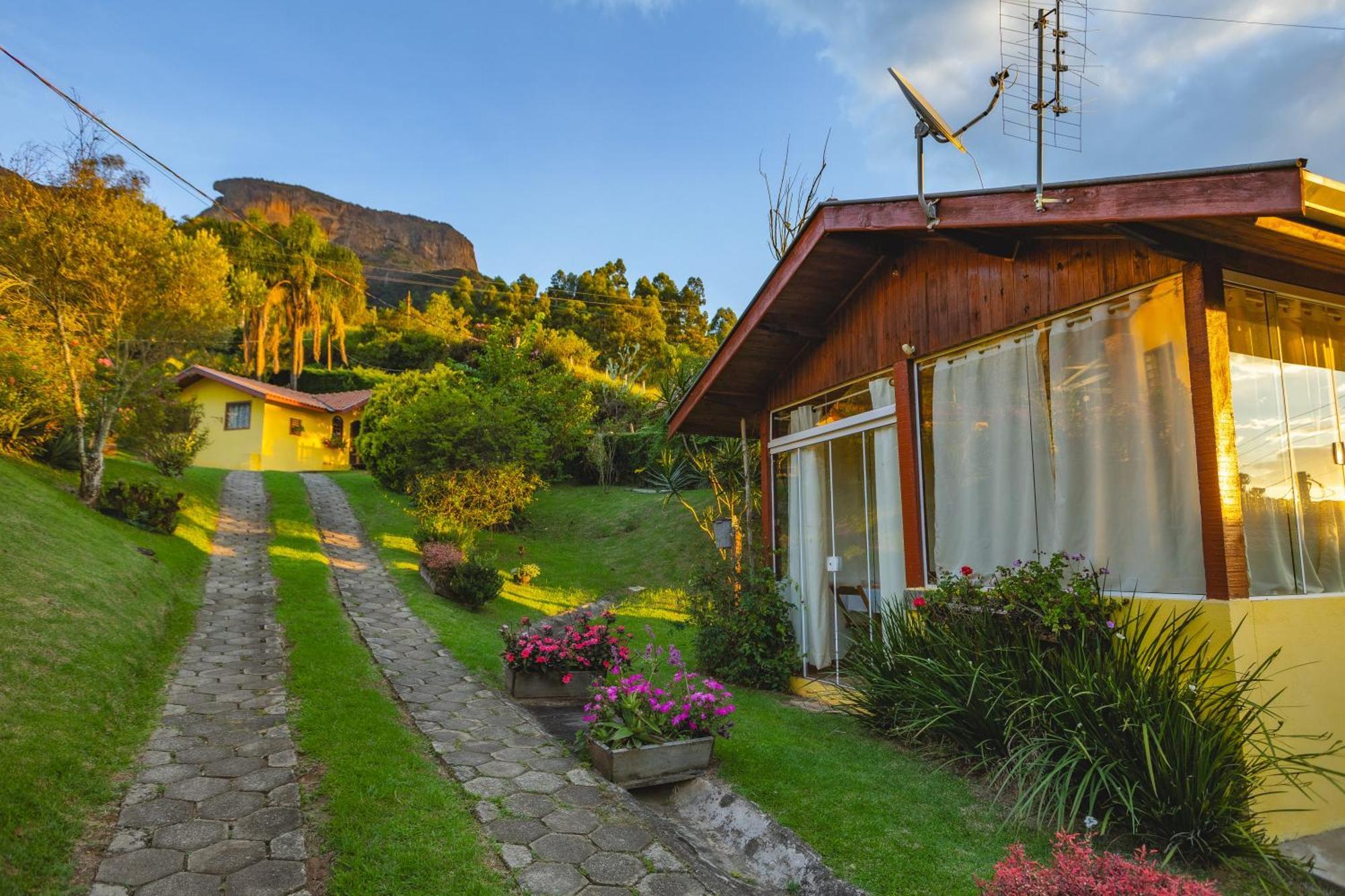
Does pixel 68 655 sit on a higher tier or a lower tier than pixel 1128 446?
lower

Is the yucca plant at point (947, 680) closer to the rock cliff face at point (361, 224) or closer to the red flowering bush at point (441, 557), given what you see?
the red flowering bush at point (441, 557)

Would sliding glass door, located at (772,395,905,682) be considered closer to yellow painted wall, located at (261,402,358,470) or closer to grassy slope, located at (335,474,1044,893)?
grassy slope, located at (335,474,1044,893)

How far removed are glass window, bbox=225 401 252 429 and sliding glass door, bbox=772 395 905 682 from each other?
25.6m

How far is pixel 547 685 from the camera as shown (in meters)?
7.00

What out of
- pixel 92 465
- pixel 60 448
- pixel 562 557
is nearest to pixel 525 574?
pixel 562 557

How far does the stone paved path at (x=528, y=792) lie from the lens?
3.49 meters

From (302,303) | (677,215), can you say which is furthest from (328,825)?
(302,303)

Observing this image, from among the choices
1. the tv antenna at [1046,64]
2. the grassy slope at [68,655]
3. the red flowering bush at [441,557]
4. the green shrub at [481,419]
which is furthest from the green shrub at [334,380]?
the tv antenna at [1046,64]

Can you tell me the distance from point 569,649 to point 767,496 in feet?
10.1

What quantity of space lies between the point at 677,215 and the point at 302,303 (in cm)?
2503

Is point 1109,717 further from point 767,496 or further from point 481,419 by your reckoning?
point 481,419

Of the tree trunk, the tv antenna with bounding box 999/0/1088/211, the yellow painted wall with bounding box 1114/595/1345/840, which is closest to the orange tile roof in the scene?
the tree trunk

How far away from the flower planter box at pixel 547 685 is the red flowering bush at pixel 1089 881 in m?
5.05

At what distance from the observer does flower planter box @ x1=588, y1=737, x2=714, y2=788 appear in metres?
4.74
